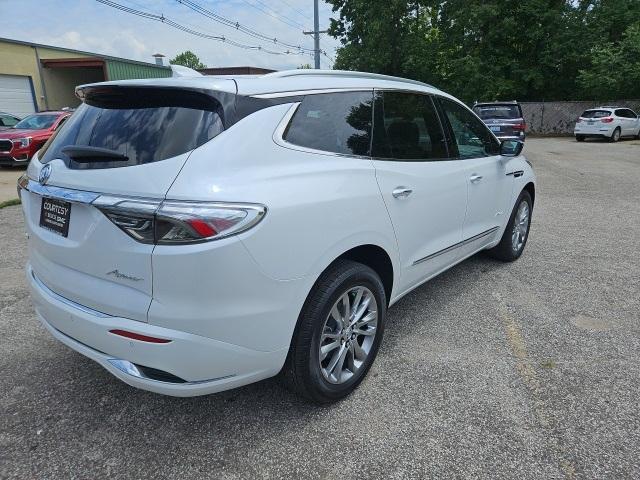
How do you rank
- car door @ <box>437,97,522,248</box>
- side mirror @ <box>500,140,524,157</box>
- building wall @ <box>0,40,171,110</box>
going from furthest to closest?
1. building wall @ <box>0,40,171,110</box>
2. side mirror @ <box>500,140,524,157</box>
3. car door @ <box>437,97,522,248</box>

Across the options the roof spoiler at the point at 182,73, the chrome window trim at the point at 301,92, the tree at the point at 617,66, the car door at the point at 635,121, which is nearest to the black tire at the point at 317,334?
the chrome window trim at the point at 301,92

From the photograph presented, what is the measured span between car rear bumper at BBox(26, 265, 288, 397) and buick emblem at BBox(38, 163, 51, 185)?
62cm

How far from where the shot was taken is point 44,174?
7.84 ft

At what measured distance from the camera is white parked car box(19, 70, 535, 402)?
1.95 meters

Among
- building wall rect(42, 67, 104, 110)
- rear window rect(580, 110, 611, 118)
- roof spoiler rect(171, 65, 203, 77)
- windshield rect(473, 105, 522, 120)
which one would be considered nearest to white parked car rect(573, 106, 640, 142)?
rear window rect(580, 110, 611, 118)

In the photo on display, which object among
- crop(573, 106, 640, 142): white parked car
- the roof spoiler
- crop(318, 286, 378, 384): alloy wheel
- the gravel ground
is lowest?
the gravel ground

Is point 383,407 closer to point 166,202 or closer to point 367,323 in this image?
point 367,323

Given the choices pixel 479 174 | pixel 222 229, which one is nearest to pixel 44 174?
pixel 222 229

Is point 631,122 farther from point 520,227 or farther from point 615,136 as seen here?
point 520,227

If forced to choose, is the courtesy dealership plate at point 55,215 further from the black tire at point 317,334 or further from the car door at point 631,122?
the car door at point 631,122

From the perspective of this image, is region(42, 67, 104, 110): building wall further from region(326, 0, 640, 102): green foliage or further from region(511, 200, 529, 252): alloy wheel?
region(511, 200, 529, 252): alloy wheel

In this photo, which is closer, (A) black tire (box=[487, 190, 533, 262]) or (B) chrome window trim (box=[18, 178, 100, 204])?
(B) chrome window trim (box=[18, 178, 100, 204])

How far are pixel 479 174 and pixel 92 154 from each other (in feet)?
9.50

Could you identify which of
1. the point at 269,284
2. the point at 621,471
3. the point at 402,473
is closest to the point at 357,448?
the point at 402,473
